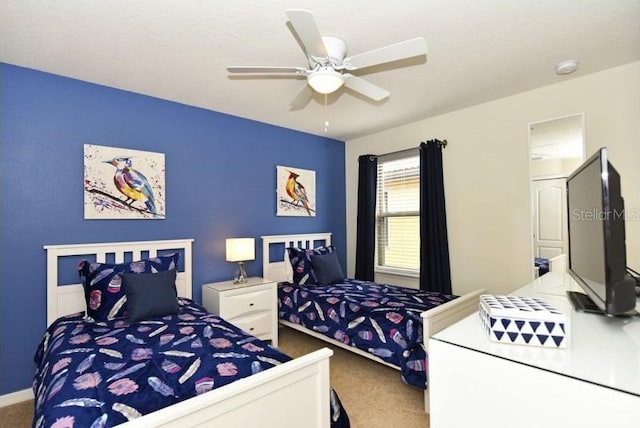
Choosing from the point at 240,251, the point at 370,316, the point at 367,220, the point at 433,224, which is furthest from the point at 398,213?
the point at 240,251

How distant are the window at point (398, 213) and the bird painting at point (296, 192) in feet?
2.94

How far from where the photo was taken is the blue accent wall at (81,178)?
7.61 feet

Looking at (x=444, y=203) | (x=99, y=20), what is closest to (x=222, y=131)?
(x=99, y=20)

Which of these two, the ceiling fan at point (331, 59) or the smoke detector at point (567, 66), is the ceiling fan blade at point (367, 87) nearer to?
the ceiling fan at point (331, 59)

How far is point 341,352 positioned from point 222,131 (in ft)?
8.45

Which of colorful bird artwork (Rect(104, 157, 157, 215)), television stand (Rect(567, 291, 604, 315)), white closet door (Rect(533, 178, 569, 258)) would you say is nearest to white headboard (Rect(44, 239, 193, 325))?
colorful bird artwork (Rect(104, 157, 157, 215))

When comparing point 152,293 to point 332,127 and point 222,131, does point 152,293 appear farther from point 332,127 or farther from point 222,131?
point 332,127

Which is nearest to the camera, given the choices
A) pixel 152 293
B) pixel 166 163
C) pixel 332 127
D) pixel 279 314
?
pixel 152 293

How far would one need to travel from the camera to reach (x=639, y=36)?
207cm

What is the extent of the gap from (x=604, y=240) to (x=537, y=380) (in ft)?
1.92

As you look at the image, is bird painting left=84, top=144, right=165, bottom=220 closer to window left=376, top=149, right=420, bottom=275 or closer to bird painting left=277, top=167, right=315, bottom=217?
bird painting left=277, top=167, right=315, bottom=217

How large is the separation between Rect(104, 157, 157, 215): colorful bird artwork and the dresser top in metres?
2.72

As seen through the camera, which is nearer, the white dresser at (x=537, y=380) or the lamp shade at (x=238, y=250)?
the white dresser at (x=537, y=380)

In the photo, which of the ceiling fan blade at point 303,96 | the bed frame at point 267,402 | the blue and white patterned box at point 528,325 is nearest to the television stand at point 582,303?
the blue and white patterned box at point 528,325
